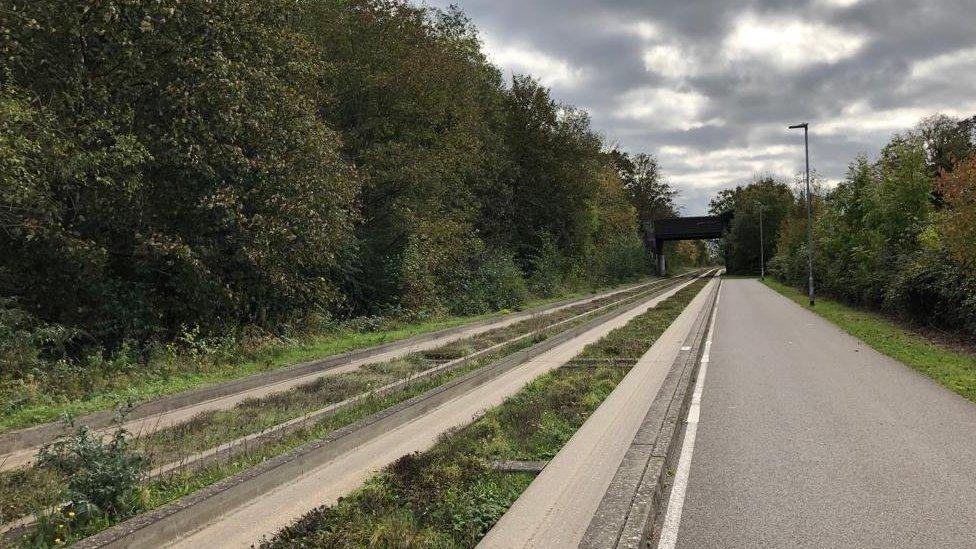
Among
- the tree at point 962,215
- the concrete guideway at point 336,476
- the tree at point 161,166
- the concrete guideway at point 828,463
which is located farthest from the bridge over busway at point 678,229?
the concrete guideway at point 336,476

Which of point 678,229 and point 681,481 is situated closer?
point 681,481

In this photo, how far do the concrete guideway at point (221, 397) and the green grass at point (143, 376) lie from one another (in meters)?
0.34

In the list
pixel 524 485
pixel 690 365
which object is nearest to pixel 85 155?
pixel 524 485

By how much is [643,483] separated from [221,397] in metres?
7.32

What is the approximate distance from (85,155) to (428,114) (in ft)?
48.4

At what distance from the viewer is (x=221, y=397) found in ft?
31.6

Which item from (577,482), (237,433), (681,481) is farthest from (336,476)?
(681,481)

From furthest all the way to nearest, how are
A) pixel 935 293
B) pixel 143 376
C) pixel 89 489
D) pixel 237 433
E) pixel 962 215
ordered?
pixel 935 293 < pixel 962 215 < pixel 143 376 < pixel 237 433 < pixel 89 489

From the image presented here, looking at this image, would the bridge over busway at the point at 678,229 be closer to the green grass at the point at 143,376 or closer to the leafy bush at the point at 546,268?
the leafy bush at the point at 546,268

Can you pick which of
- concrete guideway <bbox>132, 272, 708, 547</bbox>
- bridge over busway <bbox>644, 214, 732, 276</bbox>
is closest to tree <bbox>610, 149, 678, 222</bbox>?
bridge over busway <bbox>644, 214, 732, 276</bbox>

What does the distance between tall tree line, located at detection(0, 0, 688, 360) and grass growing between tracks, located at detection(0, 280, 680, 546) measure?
4108 millimetres

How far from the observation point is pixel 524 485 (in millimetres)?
5277

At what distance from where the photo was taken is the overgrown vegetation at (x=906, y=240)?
49.3 feet

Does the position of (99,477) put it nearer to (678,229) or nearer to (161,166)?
(161,166)
